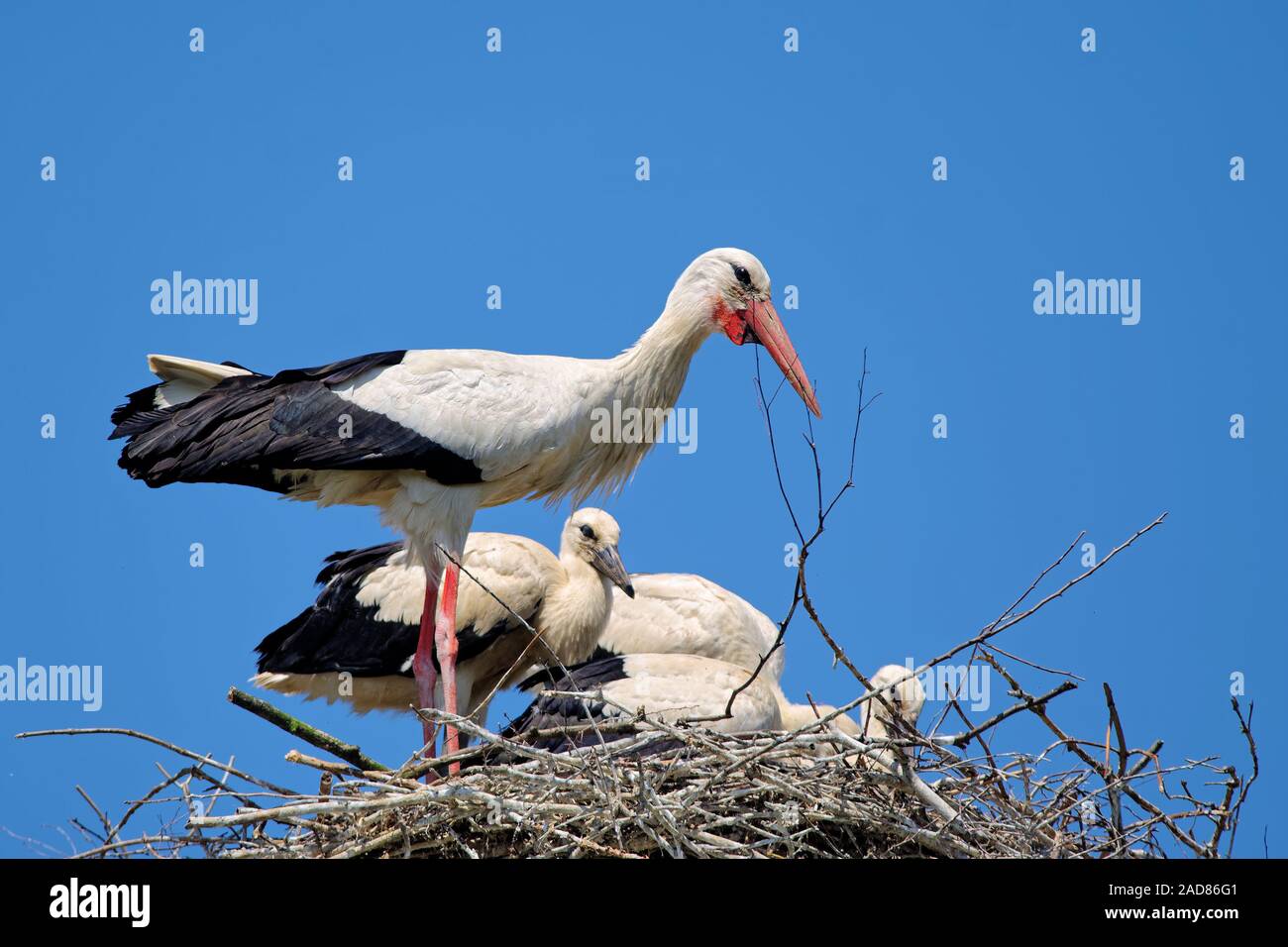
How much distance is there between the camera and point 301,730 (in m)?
5.53

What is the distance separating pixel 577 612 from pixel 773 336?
1753 mm

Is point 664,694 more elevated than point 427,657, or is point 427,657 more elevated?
point 427,657

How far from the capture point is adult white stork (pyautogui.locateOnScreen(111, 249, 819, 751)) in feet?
22.6

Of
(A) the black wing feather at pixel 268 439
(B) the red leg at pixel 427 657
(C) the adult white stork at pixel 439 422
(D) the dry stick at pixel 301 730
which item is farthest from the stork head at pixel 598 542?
(D) the dry stick at pixel 301 730

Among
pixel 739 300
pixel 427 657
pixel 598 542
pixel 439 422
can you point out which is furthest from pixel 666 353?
pixel 427 657

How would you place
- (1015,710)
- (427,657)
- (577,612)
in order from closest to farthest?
(1015,710), (427,657), (577,612)

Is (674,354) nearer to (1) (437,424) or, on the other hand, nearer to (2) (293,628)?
(1) (437,424)

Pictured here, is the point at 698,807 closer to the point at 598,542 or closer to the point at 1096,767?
the point at 1096,767

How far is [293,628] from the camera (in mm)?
8570

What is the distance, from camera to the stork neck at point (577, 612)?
8195 mm

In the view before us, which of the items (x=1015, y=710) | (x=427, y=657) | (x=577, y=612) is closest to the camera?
(x=1015, y=710)

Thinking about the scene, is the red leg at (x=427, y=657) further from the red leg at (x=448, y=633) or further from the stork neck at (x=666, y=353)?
the stork neck at (x=666, y=353)

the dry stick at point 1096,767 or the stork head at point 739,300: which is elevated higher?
the stork head at point 739,300
